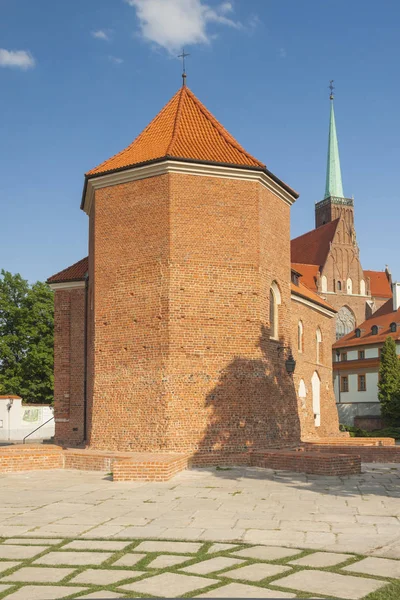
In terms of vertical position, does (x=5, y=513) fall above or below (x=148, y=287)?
below

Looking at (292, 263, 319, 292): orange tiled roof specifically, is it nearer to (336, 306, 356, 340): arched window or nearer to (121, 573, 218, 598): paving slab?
(336, 306, 356, 340): arched window

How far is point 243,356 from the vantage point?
643 inches

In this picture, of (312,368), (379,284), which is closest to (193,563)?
(312,368)

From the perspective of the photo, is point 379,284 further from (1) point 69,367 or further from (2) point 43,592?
(2) point 43,592

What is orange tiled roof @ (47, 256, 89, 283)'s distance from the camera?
69.6ft

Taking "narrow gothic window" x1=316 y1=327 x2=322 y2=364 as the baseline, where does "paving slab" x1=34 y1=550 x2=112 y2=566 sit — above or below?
below

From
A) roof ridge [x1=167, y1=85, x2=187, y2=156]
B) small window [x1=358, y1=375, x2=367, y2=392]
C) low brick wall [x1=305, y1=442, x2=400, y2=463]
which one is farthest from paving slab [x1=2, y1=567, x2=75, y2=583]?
small window [x1=358, y1=375, x2=367, y2=392]

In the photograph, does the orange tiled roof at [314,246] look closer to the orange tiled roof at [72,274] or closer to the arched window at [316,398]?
the arched window at [316,398]

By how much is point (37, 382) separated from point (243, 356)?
27.5 m

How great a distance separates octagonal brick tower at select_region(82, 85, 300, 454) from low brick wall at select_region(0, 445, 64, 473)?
1.29m

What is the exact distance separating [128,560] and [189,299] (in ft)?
32.5

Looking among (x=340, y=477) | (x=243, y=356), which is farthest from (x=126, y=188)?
(x=340, y=477)

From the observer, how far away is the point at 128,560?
6.54 meters

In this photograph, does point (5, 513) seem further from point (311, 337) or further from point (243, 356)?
point (311, 337)
